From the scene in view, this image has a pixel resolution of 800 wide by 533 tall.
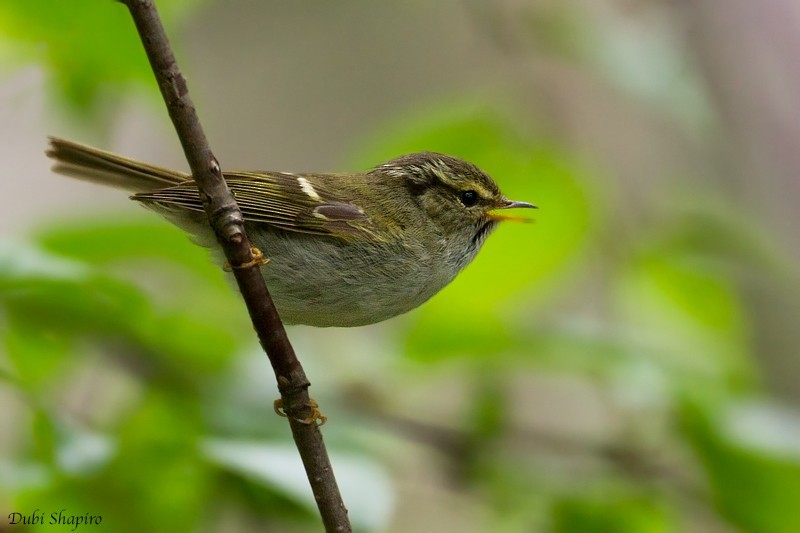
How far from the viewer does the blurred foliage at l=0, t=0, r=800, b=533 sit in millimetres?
Result: 2498

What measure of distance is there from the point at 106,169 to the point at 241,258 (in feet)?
3.62

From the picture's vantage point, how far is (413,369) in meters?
3.36

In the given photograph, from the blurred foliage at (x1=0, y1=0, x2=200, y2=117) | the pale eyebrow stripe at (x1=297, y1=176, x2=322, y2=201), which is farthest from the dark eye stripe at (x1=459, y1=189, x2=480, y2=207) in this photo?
the blurred foliage at (x1=0, y1=0, x2=200, y2=117)

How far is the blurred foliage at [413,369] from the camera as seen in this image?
250 cm

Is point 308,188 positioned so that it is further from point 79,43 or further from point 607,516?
point 607,516

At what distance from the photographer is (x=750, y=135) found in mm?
5461

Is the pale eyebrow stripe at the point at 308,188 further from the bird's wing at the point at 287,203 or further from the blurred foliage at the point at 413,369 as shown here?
the blurred foliage at the point at 413,369

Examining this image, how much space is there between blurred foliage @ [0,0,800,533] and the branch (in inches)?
8.5

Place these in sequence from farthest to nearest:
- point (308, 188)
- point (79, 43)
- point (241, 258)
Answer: point (308, 188), point (79, 43), point (241, 258)

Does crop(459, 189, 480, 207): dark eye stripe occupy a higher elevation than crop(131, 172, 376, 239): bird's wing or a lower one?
higher

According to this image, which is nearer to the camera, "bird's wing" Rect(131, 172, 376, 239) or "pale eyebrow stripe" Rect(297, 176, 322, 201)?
"bird's wing" Rect(131, 172, 376, 239)

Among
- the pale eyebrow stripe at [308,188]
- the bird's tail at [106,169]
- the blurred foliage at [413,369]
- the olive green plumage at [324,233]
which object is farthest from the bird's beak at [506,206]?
the bird's tail at [106,169]

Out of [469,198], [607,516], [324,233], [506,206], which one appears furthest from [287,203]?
[607,516]

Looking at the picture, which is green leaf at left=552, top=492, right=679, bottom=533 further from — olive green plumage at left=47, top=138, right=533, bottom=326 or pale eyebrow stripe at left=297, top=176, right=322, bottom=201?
pale eyebrow stripe at left=297, top=176, right=322, bottom=201
